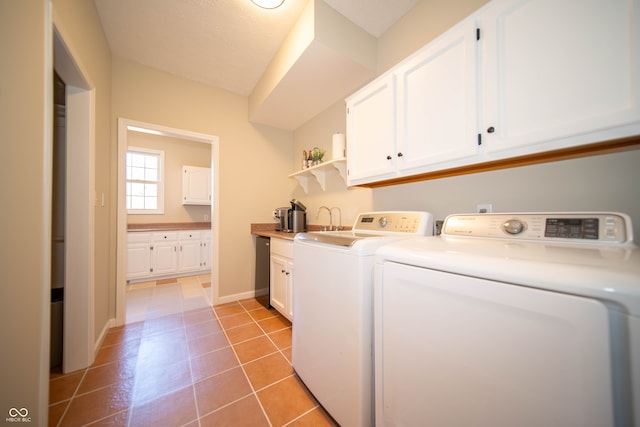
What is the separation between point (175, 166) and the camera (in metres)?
4.11

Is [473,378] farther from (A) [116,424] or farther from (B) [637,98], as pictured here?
(A) [116,424]

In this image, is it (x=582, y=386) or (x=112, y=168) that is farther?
(x=112, y=168)

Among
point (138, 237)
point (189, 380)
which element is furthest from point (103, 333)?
point (138, 237)

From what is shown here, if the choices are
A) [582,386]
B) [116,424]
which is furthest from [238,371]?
[582,386]

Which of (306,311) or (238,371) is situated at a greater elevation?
(306,311)

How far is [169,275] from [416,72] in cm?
426

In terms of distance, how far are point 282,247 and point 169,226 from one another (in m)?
3.07

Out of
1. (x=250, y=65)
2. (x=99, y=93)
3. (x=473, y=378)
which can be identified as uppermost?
(x=250, y=65)

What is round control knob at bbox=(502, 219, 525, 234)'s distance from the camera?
93cm

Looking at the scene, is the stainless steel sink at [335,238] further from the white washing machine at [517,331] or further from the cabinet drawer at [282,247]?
the cabinet drawer at [282,247]

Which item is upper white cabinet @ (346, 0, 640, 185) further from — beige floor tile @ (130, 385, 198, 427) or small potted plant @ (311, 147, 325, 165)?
beige floor tile @ (130, 385, 198, 427)

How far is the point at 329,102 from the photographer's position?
93.0 inches

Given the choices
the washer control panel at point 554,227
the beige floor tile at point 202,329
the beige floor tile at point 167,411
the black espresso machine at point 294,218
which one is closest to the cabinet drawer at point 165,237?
the beige floor tile at point 202,329

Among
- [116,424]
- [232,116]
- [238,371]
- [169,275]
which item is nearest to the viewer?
[116,424]
